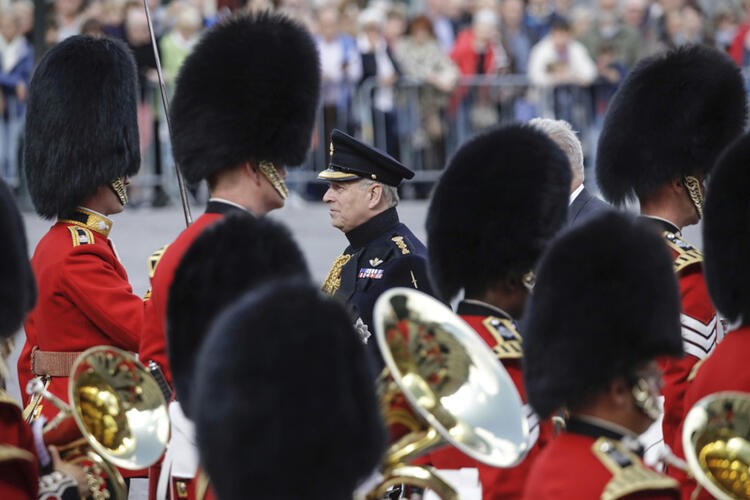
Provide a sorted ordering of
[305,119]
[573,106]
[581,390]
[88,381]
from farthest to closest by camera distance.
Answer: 1. [573,106]
2. [305,119]
3. [88,381]
4. [581,390]

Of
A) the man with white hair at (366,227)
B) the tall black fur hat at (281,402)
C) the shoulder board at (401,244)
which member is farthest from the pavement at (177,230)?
the tall black fur hat at (281,402)

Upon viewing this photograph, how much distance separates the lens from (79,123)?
16.3 feet

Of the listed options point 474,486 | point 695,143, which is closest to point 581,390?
point 474,486

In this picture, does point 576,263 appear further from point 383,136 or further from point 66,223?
point 383,136

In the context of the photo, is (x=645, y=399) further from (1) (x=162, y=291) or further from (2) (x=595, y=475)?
(1) (x=162, y=291)

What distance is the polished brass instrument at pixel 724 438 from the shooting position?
3.22m

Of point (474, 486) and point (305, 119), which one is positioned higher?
point (305, 119)

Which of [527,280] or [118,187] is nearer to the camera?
[527,280]

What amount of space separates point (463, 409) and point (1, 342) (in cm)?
106

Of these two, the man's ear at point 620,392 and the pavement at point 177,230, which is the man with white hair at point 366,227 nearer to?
the man's ear at point 620,392

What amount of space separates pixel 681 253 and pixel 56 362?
1.78 metres

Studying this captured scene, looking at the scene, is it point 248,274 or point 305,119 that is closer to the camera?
point 248,274

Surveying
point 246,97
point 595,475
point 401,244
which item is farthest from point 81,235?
point 595,475

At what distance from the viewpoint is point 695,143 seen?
4906 millimetres
